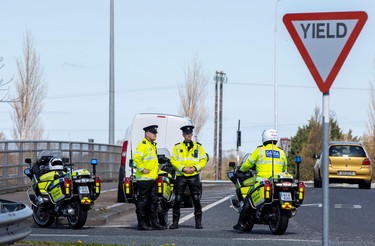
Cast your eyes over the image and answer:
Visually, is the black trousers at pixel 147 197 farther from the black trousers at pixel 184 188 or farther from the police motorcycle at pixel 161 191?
the black trousers at pixel 184 188

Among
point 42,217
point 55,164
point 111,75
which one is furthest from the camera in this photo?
point 111,75

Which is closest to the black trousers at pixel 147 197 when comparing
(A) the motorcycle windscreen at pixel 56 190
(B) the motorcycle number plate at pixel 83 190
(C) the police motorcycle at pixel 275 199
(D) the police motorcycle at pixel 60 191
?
(D) the police motorcycle at pixel 60 191

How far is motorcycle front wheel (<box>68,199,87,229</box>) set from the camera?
705 inches

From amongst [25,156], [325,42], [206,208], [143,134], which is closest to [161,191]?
[143,134]

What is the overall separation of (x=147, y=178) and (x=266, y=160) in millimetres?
2529

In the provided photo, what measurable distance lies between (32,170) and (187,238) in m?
4.37

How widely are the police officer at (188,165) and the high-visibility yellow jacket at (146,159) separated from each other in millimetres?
360

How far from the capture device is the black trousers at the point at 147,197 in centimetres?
1845

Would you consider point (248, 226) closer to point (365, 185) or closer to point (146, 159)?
point (146, 159)

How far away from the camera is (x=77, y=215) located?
18.0 metres

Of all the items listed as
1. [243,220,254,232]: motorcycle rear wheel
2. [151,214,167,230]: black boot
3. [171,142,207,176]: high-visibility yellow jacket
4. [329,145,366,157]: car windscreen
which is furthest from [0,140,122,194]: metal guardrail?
[329,145,366,157]: car windscreen

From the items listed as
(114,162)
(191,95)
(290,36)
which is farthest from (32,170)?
(191,95)

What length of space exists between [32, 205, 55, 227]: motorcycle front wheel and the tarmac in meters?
0.83

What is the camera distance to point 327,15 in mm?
8938
